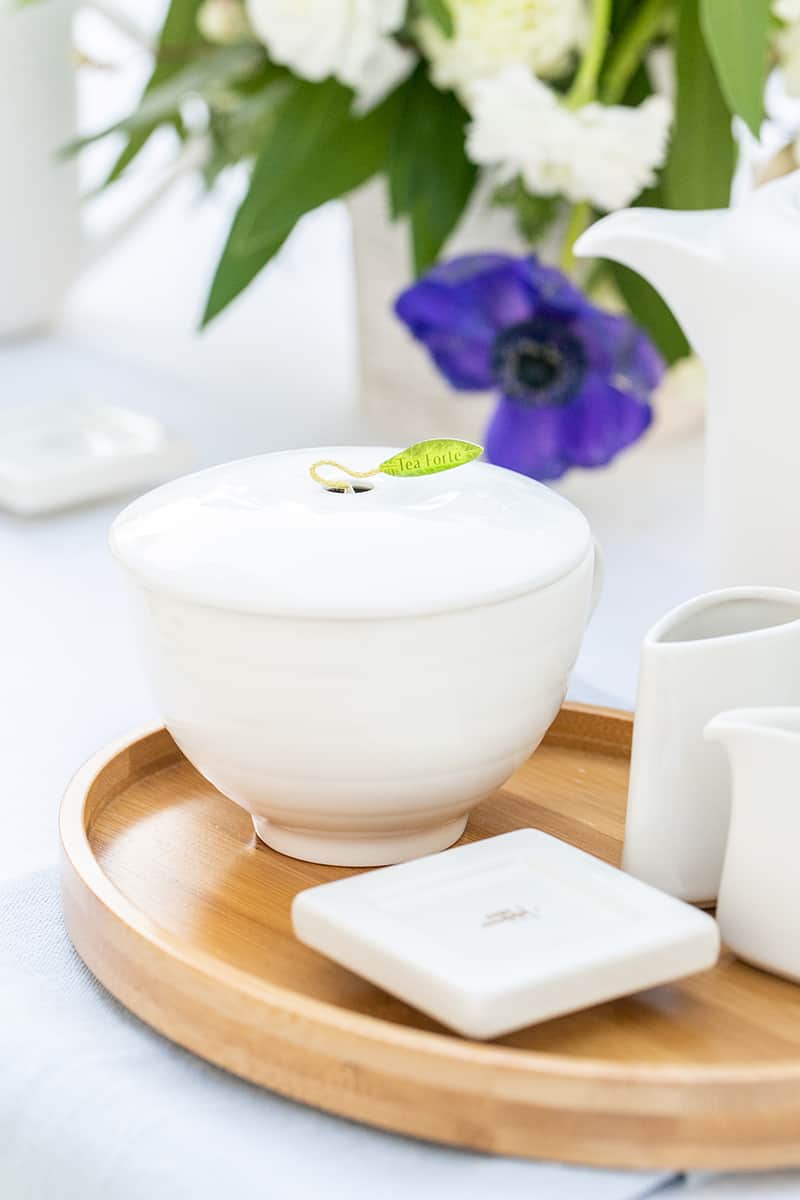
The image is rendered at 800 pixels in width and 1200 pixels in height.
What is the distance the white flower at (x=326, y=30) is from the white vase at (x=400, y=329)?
9 centimetres

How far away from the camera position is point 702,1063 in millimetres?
301

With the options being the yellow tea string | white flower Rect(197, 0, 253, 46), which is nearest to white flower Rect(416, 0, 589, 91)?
white flower Rect(197, 0, 253, 46)

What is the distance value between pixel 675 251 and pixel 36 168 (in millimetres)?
659

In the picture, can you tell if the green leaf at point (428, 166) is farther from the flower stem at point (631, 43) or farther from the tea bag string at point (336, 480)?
the tea bag string at point (336, 480)

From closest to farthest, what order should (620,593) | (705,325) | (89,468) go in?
(705,325)
(620,593)
(89,468)

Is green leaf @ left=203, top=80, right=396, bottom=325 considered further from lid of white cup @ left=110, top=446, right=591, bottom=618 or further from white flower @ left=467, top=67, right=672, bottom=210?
lid of white cup @ left=110, top=446, right=591, bottom=618

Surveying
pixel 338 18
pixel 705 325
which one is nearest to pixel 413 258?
pixel 338 18

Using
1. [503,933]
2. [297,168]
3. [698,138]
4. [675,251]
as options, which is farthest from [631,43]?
Result: [503,933]

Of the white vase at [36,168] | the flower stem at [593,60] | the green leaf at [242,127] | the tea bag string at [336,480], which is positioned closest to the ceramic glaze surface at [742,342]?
the tea bag string at [336,480]

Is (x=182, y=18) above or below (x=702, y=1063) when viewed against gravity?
above

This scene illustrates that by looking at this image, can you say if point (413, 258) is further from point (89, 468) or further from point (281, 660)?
point (281, 660)

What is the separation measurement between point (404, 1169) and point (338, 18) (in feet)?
1.73

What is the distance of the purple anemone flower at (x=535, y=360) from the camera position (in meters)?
0.68

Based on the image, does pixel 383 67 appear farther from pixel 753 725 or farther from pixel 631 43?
pixel 753 725
